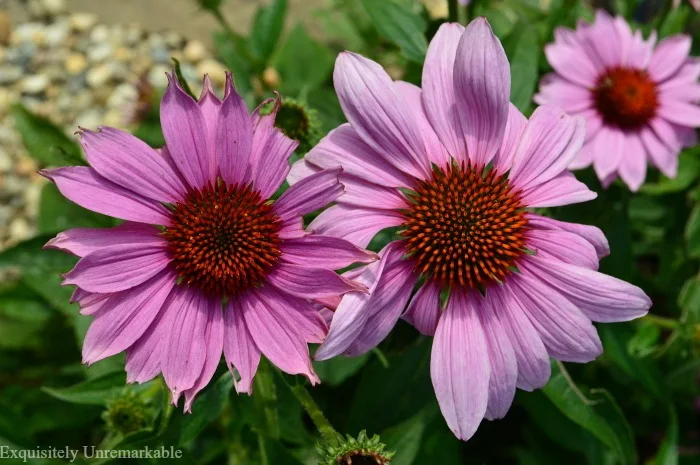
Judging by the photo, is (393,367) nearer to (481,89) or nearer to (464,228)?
(464,228)

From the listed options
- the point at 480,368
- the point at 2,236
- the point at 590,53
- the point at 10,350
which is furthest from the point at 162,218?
the point at 2,236

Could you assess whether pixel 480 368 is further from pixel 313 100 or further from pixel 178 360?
pixel 313 100

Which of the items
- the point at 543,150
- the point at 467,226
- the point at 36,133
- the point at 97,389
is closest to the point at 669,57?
the point at 543,150

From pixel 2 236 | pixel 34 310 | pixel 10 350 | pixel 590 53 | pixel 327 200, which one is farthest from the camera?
pixel 2 236

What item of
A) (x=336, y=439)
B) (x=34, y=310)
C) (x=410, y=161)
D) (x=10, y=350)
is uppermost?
(x=410, y=161)

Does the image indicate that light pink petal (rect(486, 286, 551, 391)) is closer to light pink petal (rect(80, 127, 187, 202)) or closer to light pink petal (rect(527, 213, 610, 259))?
light pink petal (rect(527, 213, 610, 259))

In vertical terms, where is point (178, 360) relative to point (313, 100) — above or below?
below

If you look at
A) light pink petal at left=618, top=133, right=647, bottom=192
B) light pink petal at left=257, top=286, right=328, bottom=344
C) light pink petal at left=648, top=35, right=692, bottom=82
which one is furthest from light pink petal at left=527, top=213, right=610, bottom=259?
light pink petal at left=648, top=35, right=692, bottom=82
